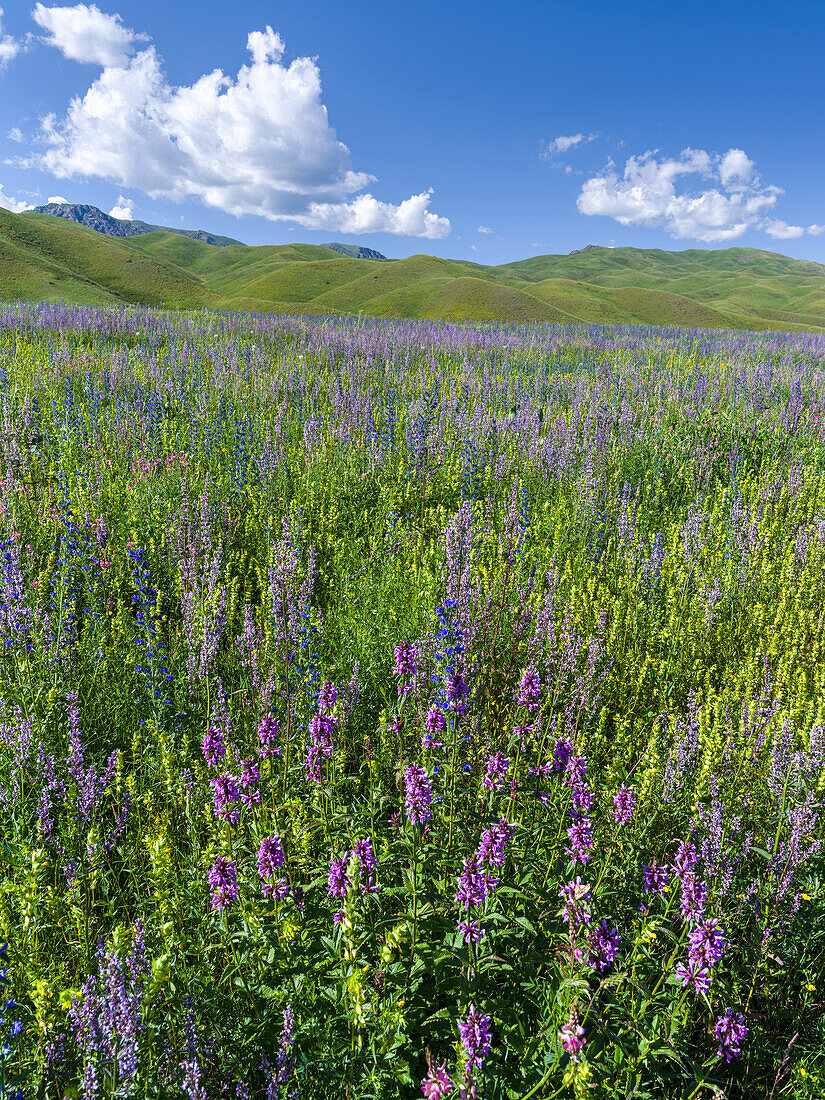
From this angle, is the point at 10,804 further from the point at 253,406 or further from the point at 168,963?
the point at 253,406

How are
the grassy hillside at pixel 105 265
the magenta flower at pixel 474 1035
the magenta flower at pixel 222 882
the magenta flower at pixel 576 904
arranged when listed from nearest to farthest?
the magenta flower at pixel 474 1035 → the magenta flower at pixel 576 904 → the magenta flower at pixel 222 882 → the grassy hillside at pixel 105 265

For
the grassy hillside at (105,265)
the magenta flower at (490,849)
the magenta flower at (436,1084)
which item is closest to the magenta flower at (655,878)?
the magenta flower at (490,849)

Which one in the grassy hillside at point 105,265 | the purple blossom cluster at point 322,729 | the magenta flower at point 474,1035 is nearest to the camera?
the magenta flower at point 474,1035

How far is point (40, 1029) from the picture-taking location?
5.27 feet

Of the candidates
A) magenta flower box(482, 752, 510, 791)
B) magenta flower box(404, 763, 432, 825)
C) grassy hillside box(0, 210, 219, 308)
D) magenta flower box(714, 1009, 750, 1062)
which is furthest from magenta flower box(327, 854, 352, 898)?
grassy hillside box(0, 210, 219, 308)

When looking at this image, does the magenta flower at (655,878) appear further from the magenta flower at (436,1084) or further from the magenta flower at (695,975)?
the magenta flower at (436,1084)

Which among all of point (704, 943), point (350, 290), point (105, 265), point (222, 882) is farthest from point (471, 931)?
point (350, 290)

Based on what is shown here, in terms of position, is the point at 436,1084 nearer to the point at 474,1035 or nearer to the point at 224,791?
the point at 474,1035

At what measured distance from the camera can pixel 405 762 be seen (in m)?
3.07

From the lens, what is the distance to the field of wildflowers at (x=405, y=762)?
1.85 metres

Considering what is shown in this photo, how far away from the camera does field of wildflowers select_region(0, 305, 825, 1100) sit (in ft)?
6.06

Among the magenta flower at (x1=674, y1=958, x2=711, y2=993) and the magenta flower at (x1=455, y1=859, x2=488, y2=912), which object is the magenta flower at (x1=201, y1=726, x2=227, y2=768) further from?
the magenta flower at (x1=674, y1=958, x2=711, y2=993)

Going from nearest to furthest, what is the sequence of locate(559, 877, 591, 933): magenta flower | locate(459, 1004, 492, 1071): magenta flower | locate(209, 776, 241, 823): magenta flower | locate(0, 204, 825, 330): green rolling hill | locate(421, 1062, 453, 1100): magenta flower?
1. locate(421, 1062, 453, 1100): magenta flower
2. locate(459, 1004, 492, 1071): magenta flower
3. locate(559, 877, 591, 933): magenta flower
4. locate(209, 776, 241, 823): magenta flower
5. locate(0, 204, 825, 330): green rolling hill

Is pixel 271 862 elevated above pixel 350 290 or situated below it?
below
